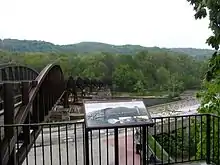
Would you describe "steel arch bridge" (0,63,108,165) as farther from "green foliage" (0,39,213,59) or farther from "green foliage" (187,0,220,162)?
"green foliage" (0,39,213,59)

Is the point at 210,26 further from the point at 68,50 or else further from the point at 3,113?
the point at 68,50

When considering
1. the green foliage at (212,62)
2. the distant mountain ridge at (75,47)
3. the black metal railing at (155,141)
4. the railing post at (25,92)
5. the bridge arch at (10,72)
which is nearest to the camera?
the black metal railing at (155,141)

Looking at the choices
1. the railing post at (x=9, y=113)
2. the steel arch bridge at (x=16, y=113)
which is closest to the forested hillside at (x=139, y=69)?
the steel arch bridge at (x=16, y=113)

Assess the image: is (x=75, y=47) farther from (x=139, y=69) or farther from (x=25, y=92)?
(x=25, y=92)

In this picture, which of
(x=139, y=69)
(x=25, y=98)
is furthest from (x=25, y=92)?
(x=139, y=69)

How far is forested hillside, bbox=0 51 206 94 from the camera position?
134 ft

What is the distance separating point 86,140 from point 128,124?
19.9 inches

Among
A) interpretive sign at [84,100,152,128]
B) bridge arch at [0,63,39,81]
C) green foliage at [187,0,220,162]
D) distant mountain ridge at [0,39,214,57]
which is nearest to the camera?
interpretive sign at [84,100,152,128]

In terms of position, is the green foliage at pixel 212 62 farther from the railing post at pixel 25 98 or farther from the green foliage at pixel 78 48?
the green foliage at pixel 78 48

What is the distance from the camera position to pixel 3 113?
5.50 m

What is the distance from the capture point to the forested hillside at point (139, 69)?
41.0m

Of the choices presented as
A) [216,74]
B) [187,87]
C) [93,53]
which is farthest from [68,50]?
[216,74]

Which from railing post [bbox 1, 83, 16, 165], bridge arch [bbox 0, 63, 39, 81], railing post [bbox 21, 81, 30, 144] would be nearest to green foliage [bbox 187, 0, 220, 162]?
railing post [bbox 1, 83, 16, 165]

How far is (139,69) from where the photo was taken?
46.2 meters
